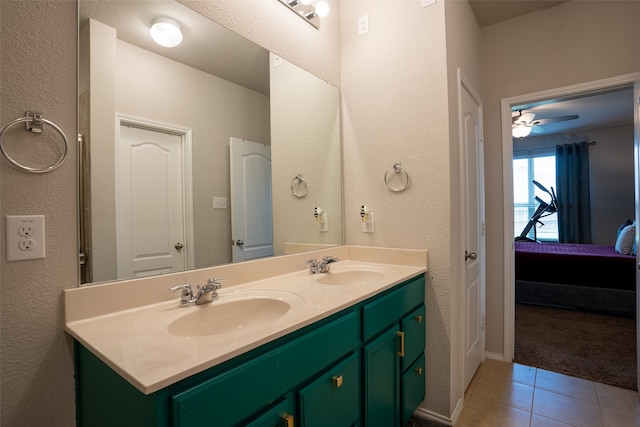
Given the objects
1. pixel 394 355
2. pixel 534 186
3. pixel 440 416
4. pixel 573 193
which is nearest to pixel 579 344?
pixel 440 416

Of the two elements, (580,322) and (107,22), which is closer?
(107,22)

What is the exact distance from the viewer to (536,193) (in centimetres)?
612

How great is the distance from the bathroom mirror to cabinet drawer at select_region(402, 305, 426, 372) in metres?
0.70

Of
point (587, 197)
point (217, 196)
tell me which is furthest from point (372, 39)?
point (587, 197)

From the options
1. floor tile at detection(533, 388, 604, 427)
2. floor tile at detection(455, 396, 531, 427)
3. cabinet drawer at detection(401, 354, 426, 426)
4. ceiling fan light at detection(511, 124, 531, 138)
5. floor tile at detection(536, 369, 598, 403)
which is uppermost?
ceiling fan light at detection(511, 124, 531, 138)

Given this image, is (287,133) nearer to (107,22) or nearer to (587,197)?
(107,22)

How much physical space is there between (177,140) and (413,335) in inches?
55.9

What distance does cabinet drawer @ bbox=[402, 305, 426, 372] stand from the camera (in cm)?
150

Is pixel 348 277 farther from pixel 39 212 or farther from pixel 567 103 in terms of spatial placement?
pixel 567 103

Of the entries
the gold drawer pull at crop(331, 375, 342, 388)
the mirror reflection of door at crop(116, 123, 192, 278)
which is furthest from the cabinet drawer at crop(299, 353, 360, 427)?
the mirror reflection of door at crop(116, 123, 192, 278)

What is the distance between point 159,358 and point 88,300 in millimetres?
444

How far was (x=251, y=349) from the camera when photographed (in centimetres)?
76

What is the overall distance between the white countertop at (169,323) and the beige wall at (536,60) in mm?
1286

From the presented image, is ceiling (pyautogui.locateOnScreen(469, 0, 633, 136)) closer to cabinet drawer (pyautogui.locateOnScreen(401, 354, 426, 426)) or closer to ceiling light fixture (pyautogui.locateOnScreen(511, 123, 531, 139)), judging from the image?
ceiling light fixture (pyautogui.locateOnScreen(511, 123, 531, 139))
